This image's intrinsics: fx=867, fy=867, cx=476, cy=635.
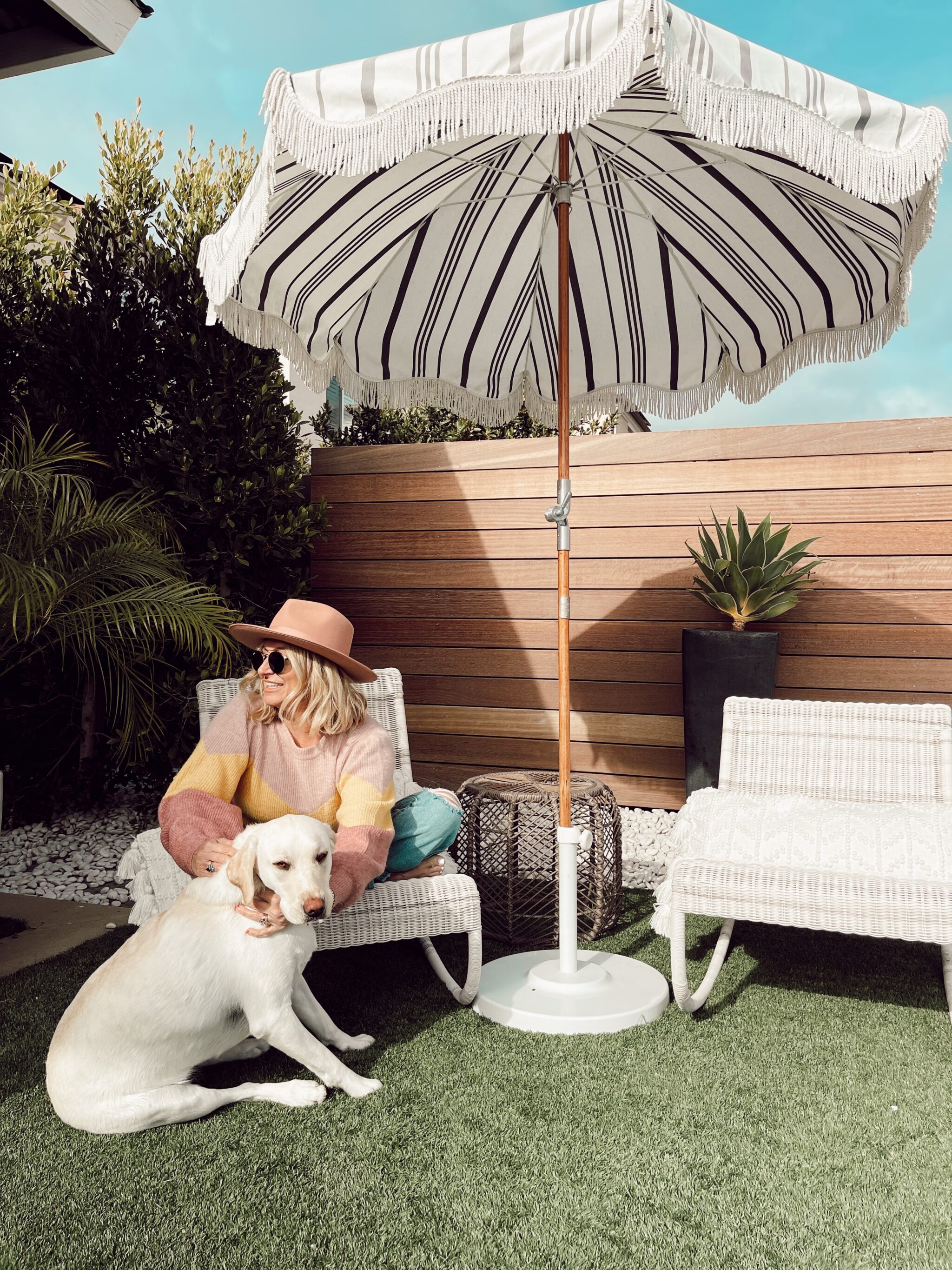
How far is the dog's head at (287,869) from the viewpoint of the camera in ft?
6.40

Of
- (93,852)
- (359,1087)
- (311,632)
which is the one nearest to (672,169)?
(311,632)

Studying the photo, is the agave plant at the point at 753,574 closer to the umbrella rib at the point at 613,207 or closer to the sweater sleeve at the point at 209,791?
the umbrella rib at the point at 613,207

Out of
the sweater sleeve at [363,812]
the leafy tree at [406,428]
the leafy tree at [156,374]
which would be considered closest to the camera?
the sweater sleeve at [363,812]

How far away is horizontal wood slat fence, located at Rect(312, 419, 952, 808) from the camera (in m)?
4.55

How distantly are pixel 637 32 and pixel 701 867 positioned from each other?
6.48ft

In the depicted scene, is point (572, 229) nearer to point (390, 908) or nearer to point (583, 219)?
point (583, 219)

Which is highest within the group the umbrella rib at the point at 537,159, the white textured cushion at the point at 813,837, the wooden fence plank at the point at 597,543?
the umbrella rib at the point at 537,159

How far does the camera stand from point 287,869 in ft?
6.43

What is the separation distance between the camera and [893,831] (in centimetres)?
258

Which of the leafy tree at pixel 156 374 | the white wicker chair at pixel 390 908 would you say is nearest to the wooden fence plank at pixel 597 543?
the leafy tree at pixel 156 374

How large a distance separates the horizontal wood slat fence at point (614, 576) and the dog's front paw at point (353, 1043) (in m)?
2.94

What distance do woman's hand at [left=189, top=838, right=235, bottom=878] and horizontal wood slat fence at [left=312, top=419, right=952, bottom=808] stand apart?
3.08 metres

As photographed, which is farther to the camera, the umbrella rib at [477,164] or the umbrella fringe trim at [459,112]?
the umbrella rib at [477,164]

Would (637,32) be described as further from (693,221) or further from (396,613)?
(396,613)
